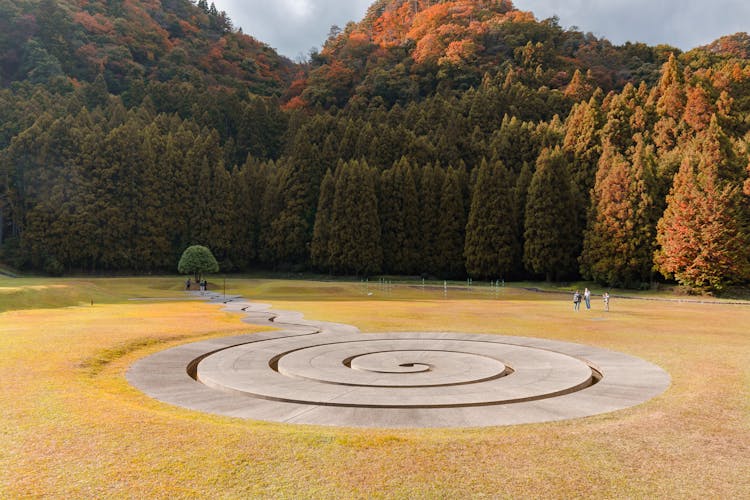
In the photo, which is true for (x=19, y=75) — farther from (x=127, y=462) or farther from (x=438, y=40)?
(x=127, y=462)

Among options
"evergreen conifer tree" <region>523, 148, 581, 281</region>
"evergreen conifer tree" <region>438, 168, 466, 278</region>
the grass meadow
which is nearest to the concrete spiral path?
the grass meadow

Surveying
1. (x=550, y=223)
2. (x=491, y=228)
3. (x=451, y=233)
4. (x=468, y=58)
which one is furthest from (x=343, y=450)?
(x=468, y=58)

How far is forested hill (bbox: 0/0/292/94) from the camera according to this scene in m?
90.4

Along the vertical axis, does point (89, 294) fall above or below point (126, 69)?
below

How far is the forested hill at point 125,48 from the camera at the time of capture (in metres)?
90.4

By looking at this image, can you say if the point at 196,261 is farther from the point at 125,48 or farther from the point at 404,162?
the point at 125,48

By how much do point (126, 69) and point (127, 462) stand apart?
343 ft

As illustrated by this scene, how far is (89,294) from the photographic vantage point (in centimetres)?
3559

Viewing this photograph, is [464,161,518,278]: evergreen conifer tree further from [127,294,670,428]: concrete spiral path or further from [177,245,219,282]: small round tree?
[127,294,670,428]: concrete spiral path

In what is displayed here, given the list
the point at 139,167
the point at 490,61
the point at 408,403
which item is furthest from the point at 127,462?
the point at 490,61

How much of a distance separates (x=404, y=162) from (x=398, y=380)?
53.5m

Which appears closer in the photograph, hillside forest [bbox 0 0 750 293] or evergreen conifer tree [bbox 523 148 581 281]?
hillside forest [bbox 0 0 750 293]

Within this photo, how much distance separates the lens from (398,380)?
1129 centimetres

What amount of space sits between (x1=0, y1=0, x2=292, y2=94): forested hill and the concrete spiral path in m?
86.5
